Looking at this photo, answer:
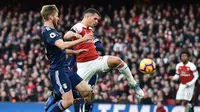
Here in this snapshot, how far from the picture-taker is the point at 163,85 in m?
19.1

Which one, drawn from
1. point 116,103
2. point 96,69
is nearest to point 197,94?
point 116,103

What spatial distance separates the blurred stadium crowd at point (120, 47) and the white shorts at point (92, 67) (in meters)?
5.87

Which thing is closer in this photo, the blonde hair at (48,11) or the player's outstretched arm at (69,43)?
the player's outstretched arm at (69,43)

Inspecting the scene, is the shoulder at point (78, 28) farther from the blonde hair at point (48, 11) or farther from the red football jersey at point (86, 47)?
the blonde hair at point (48, 11)

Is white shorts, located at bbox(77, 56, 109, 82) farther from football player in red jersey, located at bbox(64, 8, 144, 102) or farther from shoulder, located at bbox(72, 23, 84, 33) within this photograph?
shoulder, located at bbox(72, 23, 84, 33)

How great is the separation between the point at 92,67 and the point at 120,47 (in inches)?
386

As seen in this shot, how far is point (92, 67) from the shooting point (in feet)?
41.2

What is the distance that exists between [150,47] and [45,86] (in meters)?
4.01

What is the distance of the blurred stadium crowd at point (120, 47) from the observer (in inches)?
766

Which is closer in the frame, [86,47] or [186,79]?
[86,47]

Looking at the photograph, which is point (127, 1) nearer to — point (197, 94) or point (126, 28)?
point (126, 28)

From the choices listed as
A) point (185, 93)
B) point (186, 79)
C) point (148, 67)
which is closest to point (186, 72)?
point (186, 79)

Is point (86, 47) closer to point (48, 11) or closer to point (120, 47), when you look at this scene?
point (48, 11)

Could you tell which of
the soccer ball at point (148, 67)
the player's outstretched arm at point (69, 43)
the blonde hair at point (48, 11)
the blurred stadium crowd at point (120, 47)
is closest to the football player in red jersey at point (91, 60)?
the soccer ball at point (148, 67)
